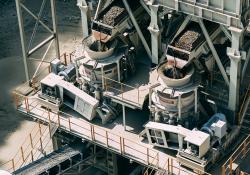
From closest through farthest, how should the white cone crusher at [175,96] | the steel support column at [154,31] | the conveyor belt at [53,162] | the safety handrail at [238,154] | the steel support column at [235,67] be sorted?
the steel support column at [235,67]
the safety handrail at [238,154]
the white cone crusher at [175,96]
the steel support column at [154,31]
the conveyor belt at [53,162]

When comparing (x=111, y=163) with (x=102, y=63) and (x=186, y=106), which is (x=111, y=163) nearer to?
(x=102, y=63)

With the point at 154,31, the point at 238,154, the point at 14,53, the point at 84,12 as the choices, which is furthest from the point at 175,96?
the point at 14,53

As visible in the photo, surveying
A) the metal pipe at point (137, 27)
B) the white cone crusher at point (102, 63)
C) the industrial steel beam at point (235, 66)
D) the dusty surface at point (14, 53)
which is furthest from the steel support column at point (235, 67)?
the dusty surface at point (14, 53)

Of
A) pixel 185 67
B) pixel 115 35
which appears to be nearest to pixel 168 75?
pixel 185 67

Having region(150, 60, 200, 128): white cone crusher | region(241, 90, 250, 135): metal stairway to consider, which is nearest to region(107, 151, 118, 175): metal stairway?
region(150, 60, 200, 128): white cone crusher

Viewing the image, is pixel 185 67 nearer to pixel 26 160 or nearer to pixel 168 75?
pixel 168 75

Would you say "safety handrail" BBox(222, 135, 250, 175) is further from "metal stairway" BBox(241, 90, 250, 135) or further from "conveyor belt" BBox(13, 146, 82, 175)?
"conveyor belt" BBox(13, 146, 82, 175)

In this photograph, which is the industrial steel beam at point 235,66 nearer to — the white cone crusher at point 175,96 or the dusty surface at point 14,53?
the white cone crusher at point 175,96
